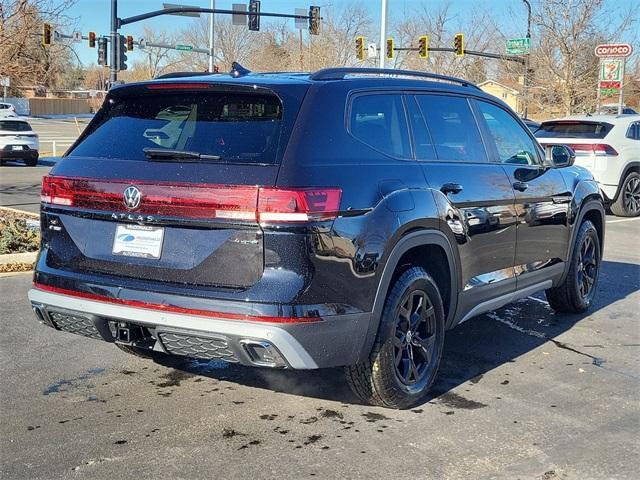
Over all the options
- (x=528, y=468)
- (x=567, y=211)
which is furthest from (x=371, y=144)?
(x=567, y=211)

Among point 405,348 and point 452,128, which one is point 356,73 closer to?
point 452,128

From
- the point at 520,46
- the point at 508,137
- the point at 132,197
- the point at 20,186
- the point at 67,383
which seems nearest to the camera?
the point at 132,197

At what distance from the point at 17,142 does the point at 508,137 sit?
20356 mm

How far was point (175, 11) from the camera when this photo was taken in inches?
1120

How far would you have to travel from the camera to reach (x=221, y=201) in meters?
3.66

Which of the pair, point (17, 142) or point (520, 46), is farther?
point (520, 46)

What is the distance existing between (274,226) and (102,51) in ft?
94.6

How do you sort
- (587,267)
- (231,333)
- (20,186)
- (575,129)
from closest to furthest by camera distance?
(231,333) → (587,267) → (575,129) → (20,186)

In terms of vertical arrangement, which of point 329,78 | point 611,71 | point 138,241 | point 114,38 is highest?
point 114,38

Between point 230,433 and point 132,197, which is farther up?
point 132,197

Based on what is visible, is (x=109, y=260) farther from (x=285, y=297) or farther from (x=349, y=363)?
(x=349, y=363)

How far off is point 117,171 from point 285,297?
112 centimetres

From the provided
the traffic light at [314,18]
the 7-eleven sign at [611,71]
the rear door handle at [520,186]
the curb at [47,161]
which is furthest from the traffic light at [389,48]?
the rear door handle at [520,186]

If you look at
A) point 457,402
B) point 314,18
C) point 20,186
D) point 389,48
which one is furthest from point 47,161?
point 457,402
